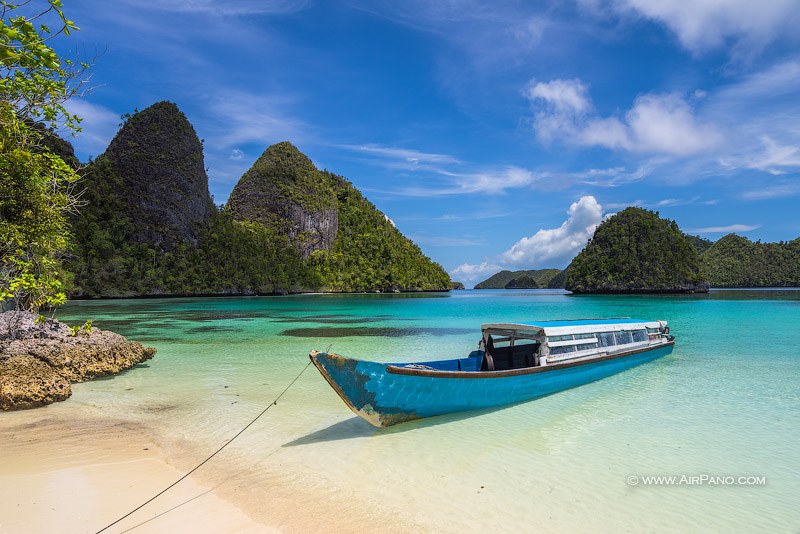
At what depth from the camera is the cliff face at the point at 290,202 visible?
12025cm

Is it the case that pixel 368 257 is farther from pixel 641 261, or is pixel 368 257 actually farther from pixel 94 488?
pixel 94 488

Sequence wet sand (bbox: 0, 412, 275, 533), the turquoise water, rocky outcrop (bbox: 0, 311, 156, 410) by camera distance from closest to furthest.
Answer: wet sand (bbox: 0, 412, 275, 533) < the turquoise water < rocky outcrop (bbox: 0, 311, 156, 410)

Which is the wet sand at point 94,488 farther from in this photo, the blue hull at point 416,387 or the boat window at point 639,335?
the boat window at point 639,335

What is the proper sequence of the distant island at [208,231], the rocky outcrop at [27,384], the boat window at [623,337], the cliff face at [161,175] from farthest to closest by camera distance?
the cliff face at [161,175]
the distant island at [208,231]
the boat window at [623,337]
the rocky outcrop at [27,384]

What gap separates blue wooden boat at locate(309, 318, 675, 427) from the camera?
21.2ft

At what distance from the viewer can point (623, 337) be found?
42.0 ft

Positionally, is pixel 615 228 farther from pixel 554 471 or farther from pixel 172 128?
pixel 554 471

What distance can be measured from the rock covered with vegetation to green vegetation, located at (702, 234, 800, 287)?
1901 inches

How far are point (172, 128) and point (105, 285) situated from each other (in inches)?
1646

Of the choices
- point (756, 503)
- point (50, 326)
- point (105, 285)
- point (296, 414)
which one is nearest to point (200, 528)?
point (296, 414)

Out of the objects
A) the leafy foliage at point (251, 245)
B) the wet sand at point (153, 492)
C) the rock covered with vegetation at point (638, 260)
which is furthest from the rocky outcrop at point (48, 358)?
the rock covered with vegetation at point (638, 260)

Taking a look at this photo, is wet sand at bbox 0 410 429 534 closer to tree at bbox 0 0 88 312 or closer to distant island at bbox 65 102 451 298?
tree at bbox 0 0 88 312

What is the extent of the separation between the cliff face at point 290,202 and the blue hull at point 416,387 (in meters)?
112

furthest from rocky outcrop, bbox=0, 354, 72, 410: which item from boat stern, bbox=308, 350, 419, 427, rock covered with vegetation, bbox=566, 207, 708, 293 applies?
rock covered with vegetation, bbox=566, 207, 708, 293
